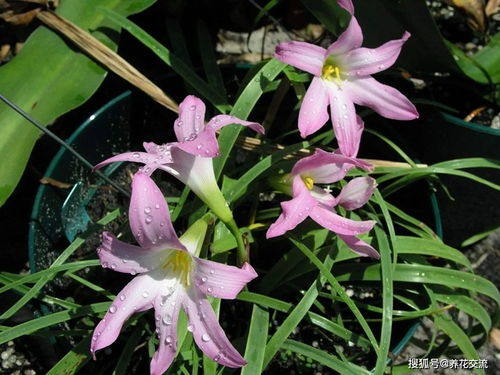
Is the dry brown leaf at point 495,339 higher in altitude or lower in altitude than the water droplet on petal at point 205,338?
lower

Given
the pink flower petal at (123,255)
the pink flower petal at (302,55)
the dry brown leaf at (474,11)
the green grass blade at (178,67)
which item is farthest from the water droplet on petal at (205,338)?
the dry brown leaf at (474,11)

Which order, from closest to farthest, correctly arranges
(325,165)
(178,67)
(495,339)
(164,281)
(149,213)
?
1. (149,213)
2. (164,281)
3. (325,165)
4. (178,67)
5. (495,339)

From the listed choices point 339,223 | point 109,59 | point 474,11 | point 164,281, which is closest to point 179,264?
point 164,281

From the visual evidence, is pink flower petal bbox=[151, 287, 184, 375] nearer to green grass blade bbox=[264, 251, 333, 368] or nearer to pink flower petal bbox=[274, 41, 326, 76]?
green grass blade bbox=[264, 251, 333, 368]

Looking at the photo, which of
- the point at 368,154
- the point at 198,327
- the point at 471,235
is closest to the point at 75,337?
the point at 198,327

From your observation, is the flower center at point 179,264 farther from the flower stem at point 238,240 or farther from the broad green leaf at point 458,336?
the broad green leaf at point 458,336

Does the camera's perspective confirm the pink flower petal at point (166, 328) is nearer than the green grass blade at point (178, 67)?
Yes

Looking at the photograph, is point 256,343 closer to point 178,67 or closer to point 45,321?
point 45,321
